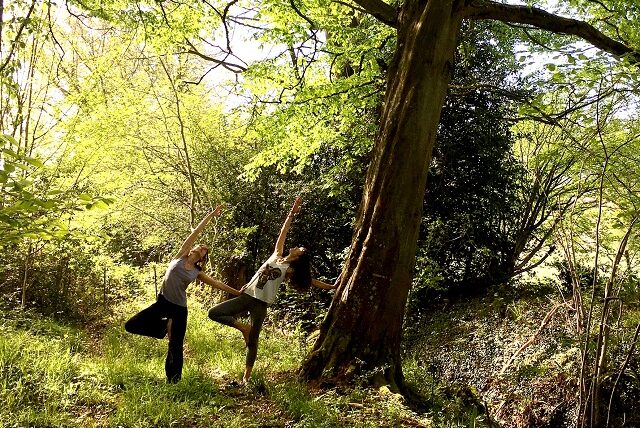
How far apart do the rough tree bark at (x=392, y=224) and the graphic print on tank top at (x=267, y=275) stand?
2.47 ft

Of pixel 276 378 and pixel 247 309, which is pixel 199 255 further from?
pixel 276 378

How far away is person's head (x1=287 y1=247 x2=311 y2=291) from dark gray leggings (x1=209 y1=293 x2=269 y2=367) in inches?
19.0

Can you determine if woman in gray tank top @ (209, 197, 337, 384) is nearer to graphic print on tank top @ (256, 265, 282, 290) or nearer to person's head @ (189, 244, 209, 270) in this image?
graphic print on tank top @ (256, 265, 282, 290)

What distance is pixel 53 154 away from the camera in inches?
317

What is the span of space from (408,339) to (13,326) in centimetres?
622

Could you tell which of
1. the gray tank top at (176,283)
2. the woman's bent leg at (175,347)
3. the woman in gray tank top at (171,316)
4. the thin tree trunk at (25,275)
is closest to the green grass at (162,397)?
the woman's bent leg at (175,347)

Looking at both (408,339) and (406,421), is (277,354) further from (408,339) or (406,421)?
(406,421)

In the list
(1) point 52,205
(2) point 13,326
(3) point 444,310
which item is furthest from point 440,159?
(1) point 52,205

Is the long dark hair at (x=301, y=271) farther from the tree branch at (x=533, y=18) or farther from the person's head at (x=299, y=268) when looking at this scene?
the tree branch at (x=533, y=18)

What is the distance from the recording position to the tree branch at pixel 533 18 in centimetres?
559

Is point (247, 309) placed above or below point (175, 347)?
above

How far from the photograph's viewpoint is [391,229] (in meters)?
4.95

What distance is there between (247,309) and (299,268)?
2.48ft

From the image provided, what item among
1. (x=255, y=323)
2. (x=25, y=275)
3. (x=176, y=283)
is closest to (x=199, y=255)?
(x=176, y=283)
